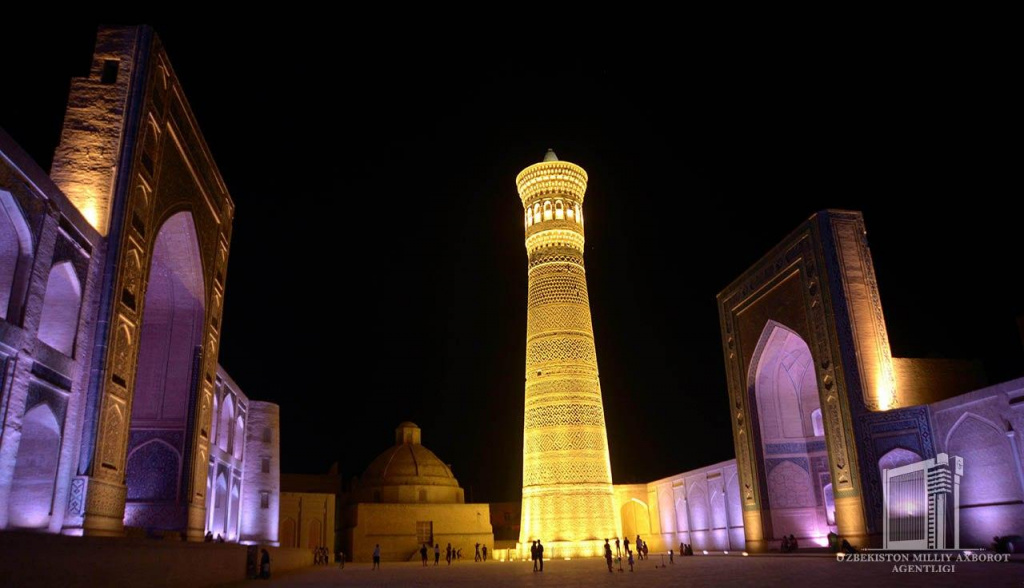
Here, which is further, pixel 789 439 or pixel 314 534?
pixel 314 534

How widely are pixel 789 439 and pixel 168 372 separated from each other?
450 inches

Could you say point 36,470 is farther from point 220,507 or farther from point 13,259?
point 220,507

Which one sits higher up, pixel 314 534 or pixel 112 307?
pixel 112 307

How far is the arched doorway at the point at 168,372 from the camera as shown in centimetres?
934

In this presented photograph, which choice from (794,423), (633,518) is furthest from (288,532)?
(794,423)

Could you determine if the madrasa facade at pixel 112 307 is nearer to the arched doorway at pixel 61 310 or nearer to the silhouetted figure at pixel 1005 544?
the arched doorway at pixel 61 310

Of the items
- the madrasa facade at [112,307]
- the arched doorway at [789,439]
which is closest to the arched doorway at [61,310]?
the madrasa facade at [112,307]

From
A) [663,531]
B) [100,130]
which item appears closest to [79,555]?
[100,130]

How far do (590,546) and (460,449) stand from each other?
16.7 metres

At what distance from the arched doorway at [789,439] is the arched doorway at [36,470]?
11768 millimetres

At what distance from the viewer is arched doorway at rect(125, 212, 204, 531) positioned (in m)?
9.34

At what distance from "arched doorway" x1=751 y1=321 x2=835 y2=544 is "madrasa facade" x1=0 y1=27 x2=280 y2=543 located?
10.2 meters

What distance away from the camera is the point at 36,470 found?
6.25 meters

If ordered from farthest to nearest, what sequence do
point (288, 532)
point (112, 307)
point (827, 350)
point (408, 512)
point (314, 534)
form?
1. point (408, 512)
2. point (314, 534)
3. point (288, 532)
4. point (827, 350)
5. point (112, 307)
